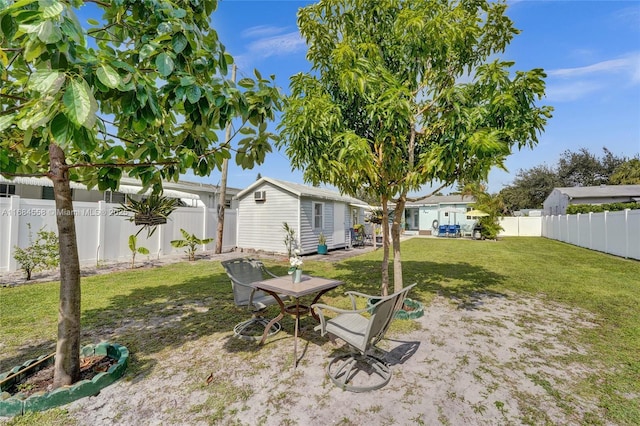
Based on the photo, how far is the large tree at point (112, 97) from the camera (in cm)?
129

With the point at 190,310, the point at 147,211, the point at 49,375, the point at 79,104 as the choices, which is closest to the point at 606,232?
the point at 190,310

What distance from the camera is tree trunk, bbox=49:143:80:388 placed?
2.73 meters

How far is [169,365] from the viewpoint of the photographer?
11.0ft

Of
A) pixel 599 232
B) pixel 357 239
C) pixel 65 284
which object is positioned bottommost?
pixel 357 239

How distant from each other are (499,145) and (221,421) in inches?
163

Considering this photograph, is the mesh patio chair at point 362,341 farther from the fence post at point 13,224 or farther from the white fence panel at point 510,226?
the white fence panel at point 510,226

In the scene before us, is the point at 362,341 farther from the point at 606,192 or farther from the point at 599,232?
the point at 606,192

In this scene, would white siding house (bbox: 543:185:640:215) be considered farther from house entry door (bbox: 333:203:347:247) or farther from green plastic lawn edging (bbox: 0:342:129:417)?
green plastic lawn edging (bbox: 0:342:129:417)

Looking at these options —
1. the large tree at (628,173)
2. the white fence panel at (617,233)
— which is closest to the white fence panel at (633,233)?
the white fence panel at (617,233)

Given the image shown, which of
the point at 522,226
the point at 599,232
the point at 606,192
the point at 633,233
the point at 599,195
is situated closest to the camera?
the point at 633,233

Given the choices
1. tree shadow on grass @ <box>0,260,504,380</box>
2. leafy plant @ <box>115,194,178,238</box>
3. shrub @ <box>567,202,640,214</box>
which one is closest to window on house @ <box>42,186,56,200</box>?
leafy plant @ <box>115,194,178,238</box>

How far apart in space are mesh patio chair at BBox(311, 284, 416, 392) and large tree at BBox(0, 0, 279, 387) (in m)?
2.02

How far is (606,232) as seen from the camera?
12.8 m

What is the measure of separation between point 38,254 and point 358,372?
8883 mm
